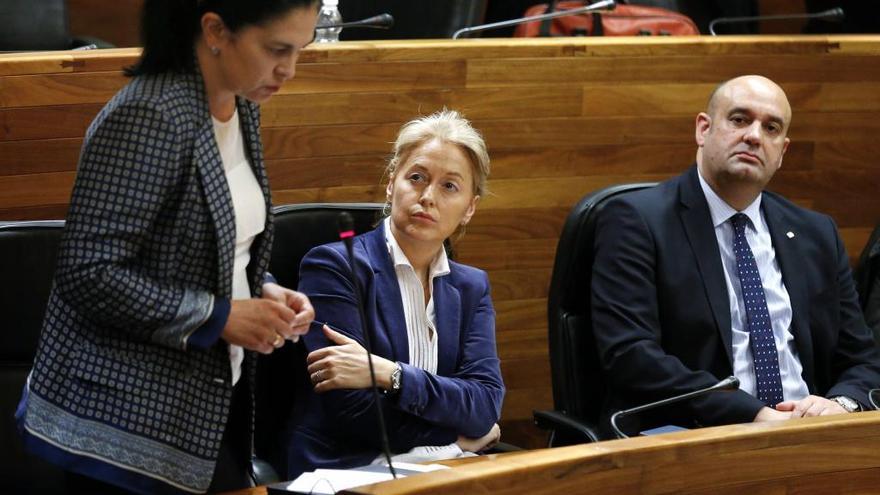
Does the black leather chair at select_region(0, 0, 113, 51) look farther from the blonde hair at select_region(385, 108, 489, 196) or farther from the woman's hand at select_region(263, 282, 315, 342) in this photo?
the woman's hand at select_region(263, 282, 315, 342)

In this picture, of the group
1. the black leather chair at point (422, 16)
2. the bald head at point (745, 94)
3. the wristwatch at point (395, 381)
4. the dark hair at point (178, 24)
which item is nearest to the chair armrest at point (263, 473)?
the wristwatch at point (395, 381)

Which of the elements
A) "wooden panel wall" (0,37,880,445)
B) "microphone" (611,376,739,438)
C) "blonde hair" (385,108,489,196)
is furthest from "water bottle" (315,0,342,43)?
"microphone" (611,376,739,438)

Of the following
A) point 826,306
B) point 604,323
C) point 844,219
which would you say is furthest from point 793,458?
point 844,219

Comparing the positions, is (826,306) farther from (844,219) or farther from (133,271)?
(133,271)

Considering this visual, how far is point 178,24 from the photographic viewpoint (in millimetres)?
1521

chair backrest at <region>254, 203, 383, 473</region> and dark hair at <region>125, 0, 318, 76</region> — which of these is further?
chair backrest at <region>254, 203, 383, 473</region>

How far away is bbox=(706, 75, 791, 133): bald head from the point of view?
2652 mm

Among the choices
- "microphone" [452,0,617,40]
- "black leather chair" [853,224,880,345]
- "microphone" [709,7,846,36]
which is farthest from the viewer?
"microphone" [709,7,846,36]

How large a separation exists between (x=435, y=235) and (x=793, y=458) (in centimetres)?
68

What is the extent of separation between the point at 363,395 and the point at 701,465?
548 millimetres

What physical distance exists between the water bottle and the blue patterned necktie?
3.54 ft

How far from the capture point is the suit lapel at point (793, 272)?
2.55 m

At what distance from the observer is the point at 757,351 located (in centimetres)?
248

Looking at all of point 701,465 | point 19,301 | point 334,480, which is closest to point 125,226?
point 334,480
